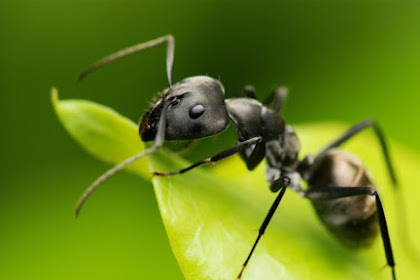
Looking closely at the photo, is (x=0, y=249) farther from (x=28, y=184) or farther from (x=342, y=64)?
(x=342, y=64)

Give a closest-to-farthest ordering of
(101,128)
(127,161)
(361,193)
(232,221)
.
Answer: (127,161), (101,128), (232,221), (361,193)

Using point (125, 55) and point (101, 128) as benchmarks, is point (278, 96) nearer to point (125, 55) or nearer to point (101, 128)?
point (125, 55)

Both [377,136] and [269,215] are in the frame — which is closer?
[269,215]

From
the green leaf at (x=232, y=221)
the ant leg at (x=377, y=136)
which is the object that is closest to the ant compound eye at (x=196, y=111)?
the green leaf at (x=232, y=221)

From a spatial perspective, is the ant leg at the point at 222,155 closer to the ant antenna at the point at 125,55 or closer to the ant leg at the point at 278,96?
the ant antenna at the point at 125,55

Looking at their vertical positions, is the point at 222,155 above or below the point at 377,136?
above

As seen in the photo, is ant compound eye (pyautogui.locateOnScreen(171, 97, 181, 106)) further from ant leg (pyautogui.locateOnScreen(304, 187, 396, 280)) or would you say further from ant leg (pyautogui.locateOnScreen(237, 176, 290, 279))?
ant leg (pyautogui.locateOnScreen(304, 187, 396, 280))

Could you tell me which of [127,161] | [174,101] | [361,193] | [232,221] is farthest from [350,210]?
[127,161]
